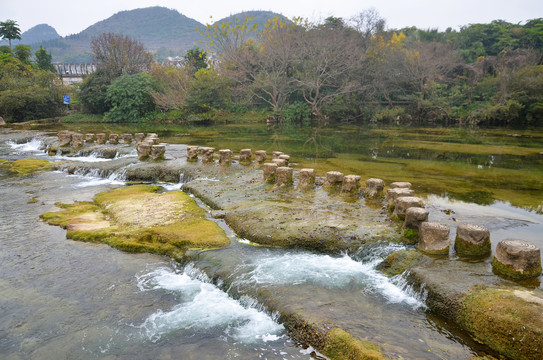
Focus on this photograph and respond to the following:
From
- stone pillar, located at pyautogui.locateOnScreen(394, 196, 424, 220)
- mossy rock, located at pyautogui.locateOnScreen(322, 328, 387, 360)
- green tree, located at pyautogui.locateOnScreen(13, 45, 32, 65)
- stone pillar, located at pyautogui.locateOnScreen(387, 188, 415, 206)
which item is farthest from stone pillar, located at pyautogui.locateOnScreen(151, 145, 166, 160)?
green tree, located at pyautogui.locateOnScreen(13, 45, 32, 65)

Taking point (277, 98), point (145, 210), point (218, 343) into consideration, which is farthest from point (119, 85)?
point (218, 343)

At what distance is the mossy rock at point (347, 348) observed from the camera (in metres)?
3.98

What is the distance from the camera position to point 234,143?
69.6 feet

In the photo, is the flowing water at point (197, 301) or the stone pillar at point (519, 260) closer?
the flowing water at point (197, 301)

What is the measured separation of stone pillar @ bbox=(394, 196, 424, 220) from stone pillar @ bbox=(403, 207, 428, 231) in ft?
1.18

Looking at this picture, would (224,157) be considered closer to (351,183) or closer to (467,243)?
(351,183)

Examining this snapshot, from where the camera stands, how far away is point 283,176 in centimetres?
1038

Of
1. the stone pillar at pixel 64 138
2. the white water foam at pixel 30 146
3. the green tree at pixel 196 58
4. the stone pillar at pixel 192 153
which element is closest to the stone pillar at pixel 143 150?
the stone pillar at pixel 192 153

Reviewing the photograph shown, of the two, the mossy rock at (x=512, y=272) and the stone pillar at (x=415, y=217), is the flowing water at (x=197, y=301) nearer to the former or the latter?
the stone pillar at (x=415, y=217)

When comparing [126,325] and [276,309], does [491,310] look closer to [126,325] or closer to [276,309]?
[276,309]

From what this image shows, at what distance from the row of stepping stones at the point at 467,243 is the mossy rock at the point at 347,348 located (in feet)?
8.60

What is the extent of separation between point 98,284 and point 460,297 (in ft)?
18.6

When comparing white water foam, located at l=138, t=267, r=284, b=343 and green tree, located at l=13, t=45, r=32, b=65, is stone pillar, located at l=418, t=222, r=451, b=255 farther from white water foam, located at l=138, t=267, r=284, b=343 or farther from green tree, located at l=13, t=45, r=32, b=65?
green tree, located at l=13, t=45, r=32, b=65

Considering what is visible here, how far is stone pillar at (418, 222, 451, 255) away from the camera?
6.02 metres
